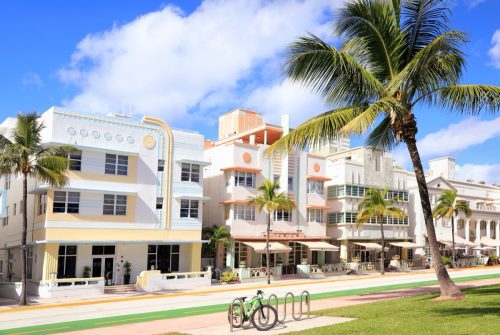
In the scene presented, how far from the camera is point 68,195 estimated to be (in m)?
34.2

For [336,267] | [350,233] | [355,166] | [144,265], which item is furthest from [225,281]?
[355,166]

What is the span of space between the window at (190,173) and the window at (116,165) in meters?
4.62

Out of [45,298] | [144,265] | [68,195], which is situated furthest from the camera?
[144,265]

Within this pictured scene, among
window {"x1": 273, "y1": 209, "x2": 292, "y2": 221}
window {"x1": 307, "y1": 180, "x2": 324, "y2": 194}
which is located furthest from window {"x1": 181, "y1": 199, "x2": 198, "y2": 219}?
window {"x1": 307, "y1": 180, "x2": 324, "y2": 194}

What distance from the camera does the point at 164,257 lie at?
128ft

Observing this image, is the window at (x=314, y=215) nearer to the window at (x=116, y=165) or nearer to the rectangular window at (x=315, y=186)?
the rectangular window at (x=315, y=186)

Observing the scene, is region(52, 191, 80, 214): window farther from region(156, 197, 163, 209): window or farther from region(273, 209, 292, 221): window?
region(273, 209, 292, 221): window

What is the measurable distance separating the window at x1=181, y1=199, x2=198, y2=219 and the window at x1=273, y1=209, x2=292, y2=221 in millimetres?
8678

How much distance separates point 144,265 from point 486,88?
27051 mm

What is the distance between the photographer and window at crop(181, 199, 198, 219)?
3956 centimetres

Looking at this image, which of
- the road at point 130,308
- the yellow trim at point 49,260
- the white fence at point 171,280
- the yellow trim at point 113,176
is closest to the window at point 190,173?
the yellow trim at point 113,176


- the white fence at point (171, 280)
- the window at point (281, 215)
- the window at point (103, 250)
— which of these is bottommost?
the white fence at point (171, 280)

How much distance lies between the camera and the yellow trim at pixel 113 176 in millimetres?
34750

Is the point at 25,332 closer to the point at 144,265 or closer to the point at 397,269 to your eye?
the point at 144,265
